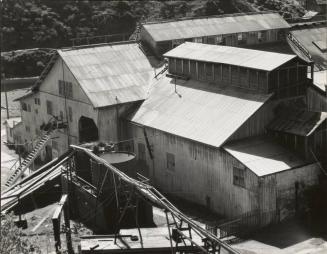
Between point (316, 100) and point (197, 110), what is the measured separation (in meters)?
13.7

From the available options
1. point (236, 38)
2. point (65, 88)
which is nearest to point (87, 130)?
point (65, 88)

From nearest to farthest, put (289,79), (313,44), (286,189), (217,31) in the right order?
1. (286,189)
2. (289,79)
3. (217,31)
4. (313,44)

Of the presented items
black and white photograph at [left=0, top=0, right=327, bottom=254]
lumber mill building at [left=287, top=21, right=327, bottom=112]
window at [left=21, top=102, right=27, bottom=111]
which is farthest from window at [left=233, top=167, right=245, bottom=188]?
window at [left=21, top=102, right=27, bottom=111]

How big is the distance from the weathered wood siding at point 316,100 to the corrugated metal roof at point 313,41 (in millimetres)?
13042

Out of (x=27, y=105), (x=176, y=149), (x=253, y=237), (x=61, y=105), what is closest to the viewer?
(x=253, y=237)

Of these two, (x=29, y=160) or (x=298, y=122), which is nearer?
(x=298, y=122)

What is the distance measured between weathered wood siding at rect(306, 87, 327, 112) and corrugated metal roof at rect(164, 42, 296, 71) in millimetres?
8192

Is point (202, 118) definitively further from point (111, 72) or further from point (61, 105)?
point (61, 105)

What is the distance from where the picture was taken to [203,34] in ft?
208

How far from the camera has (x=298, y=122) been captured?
140 feet

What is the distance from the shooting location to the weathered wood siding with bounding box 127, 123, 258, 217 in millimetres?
40594

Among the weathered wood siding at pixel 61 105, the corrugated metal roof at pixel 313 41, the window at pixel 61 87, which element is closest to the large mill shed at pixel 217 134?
the weathered wood siding at pixel 61 105

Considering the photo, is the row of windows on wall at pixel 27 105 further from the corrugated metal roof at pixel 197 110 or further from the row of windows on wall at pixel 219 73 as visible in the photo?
the row of windows on wall at pixel 219 73

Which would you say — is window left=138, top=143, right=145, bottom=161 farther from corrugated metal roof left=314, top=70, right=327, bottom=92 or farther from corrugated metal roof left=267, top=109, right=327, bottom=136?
corrugated metal roof left=314, top=70, right=327, bottom=92
